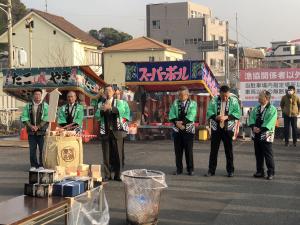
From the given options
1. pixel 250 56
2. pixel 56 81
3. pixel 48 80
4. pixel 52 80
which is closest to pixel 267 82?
pixel 56 81

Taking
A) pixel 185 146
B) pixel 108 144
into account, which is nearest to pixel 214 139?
pixel 185 146

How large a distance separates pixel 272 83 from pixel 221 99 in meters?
7.71

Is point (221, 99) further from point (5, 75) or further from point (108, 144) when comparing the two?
point (5, 75)

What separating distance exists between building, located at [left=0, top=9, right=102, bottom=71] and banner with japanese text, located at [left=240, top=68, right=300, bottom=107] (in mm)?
24869

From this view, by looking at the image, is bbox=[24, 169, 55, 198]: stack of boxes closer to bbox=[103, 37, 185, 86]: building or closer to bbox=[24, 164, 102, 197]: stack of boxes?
bbox=[24, 164, 102, 197]: stack of boxes

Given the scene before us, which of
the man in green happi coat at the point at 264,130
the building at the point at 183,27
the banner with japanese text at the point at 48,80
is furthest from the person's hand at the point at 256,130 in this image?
the building at the point at 183,27

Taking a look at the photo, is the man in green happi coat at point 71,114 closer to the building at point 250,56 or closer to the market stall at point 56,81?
the market stall at point 56,81

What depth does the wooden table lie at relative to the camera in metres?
4.33

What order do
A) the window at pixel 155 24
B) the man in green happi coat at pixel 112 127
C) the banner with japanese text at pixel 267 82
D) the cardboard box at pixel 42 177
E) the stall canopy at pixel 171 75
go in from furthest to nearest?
the window at pixel 155 24 → the banner with japanese text at pixel 267 82 → the stall canopy at pixel 171 75 → the man in green happi coat at pixel 112 127 → the cardboard box at pixel 42 177

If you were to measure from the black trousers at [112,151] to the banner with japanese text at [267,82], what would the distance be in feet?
29.4

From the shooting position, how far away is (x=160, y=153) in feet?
42.1

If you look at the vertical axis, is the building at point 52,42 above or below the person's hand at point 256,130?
above

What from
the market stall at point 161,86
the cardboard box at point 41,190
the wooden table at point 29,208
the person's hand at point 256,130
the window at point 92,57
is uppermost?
the window at point 92,57

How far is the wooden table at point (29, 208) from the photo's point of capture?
4332 mm
